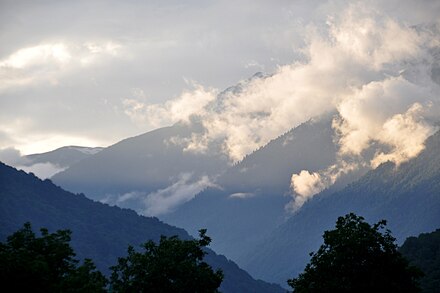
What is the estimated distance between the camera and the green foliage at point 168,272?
284 feet

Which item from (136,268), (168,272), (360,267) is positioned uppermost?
(136,268)

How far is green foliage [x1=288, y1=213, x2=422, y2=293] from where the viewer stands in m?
81.2

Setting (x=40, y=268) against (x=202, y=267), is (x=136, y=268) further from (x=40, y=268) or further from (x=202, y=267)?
(x=40, y=268)

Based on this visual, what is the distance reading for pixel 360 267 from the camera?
8238 cm

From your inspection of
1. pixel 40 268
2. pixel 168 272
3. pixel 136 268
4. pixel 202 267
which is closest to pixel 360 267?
pixel 202 267

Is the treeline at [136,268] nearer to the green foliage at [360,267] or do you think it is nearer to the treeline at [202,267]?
the treeline at [202,267]

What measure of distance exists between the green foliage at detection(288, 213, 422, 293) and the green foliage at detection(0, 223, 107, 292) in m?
24.0

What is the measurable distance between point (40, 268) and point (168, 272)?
18.1m

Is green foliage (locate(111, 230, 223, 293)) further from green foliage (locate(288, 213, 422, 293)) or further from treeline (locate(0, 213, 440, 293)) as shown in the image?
green foliage (locate(288, 213, 422, 293))

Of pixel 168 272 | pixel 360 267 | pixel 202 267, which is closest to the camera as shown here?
pixel 360 267

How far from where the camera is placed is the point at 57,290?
75.2 m

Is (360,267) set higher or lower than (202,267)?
lower

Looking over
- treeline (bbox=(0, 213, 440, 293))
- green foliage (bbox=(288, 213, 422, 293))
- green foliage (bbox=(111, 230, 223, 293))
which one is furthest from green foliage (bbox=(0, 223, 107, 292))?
green foliage (bbox=(288, 213, 422, 293))

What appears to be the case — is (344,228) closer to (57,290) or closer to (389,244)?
(389,244)
